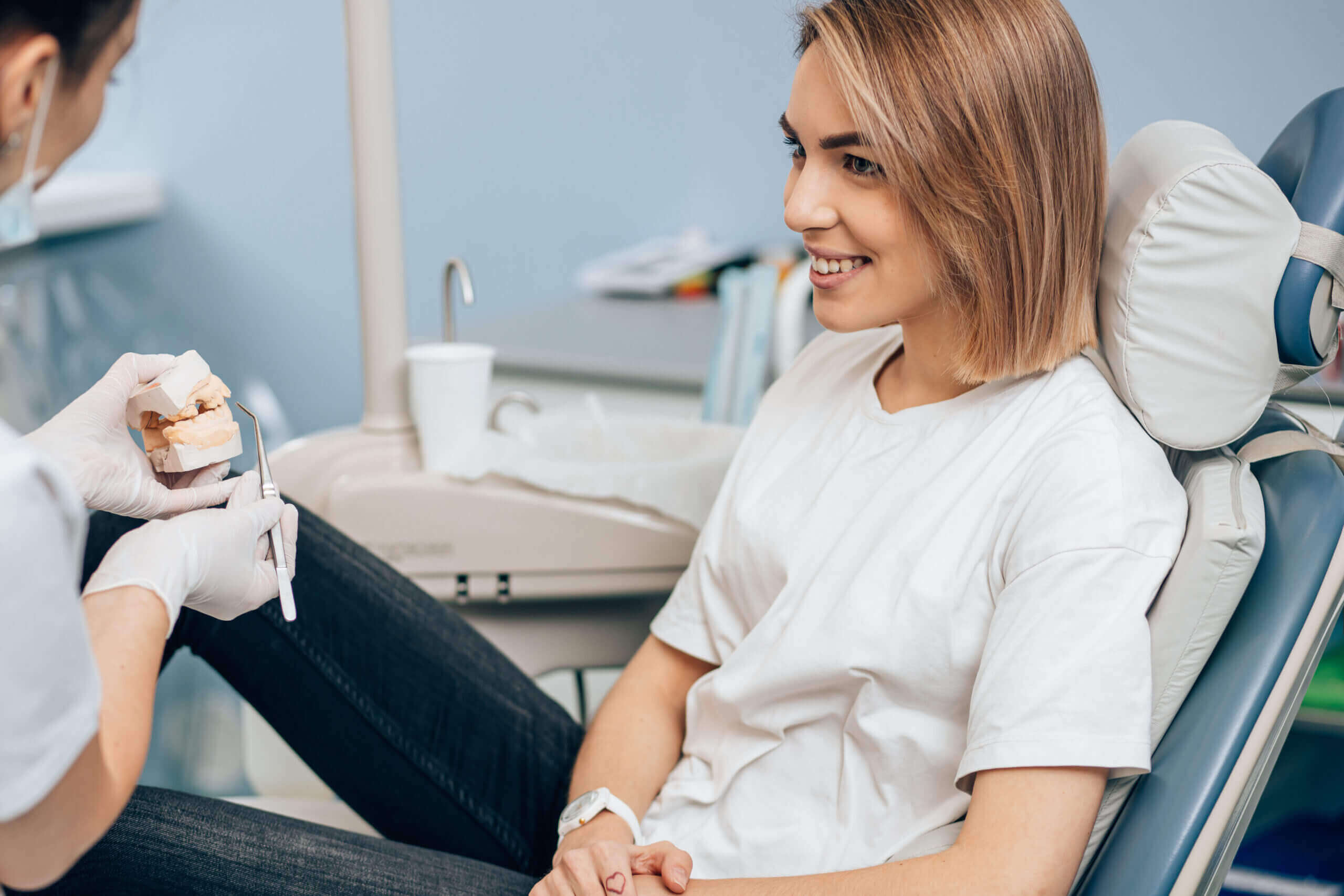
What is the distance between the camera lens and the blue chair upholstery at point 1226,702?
697 millimetres

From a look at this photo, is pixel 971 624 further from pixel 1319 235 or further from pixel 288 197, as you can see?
pixel 288 197

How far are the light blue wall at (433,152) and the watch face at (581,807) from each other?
4.78 feet

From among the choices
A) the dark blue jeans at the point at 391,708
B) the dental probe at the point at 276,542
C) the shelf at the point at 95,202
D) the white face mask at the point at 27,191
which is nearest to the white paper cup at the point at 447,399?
the dark blue jeans at the point at 391,708

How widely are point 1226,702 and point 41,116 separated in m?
0.80

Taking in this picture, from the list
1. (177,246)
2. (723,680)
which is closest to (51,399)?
(177,246)

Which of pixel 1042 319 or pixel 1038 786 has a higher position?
pixel 1042 319

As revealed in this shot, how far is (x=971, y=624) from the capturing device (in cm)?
81

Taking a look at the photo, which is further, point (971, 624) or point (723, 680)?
point (723, 680)

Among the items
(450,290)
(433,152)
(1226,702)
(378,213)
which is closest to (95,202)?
(433,152)

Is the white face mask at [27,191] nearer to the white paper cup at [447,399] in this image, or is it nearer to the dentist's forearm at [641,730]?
the dentist's forearm at [641,730]

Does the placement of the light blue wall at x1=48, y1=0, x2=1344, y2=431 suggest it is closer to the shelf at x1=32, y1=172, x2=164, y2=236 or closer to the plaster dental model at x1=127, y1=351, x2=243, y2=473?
the shelf at x1=32, y1=172, x2=164, y2=236

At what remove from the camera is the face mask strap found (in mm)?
502

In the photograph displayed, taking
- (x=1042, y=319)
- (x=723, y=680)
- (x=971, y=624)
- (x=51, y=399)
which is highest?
(x=1042, y=319)

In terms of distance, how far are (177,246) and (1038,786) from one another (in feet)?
8.96
